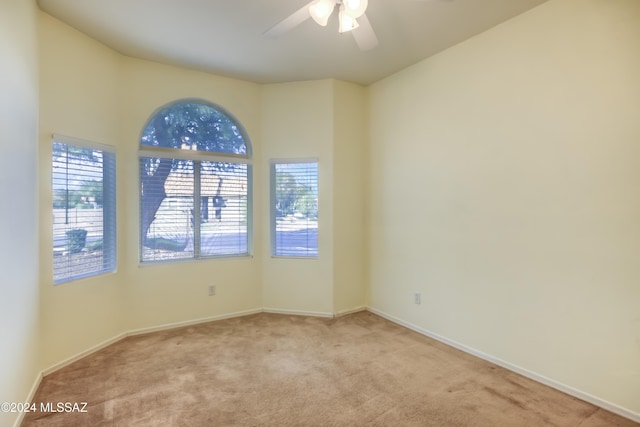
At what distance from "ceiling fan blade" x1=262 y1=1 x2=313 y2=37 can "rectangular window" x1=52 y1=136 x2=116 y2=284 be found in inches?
79.7

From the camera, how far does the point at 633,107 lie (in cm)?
196

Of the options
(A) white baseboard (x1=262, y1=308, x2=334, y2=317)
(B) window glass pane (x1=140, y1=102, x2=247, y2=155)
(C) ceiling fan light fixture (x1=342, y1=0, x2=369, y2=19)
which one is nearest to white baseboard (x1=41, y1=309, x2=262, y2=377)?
(A) white baseboard (x1=262, y1=308, x2=334, y2=317)

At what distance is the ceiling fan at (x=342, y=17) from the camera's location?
175cm

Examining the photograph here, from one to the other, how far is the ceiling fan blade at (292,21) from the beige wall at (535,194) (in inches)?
69.0

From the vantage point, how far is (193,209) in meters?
3.73

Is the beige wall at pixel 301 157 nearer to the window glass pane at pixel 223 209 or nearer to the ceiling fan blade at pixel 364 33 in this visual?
the window glass pane at pixel 223 209

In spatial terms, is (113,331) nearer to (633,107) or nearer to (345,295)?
(345,295)

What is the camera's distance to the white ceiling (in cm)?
240

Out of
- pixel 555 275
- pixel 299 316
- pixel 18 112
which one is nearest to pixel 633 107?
pixel 555 275

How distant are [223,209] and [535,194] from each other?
3.20m

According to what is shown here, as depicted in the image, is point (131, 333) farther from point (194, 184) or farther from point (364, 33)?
point (364, 33)

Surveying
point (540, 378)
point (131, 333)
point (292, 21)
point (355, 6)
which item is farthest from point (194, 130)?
point (540, 378)

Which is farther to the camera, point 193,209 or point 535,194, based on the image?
point 193,209

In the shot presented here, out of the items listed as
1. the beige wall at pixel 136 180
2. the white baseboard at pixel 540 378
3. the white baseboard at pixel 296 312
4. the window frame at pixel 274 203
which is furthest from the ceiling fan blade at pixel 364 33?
the white baseboard at pixel 296 312
